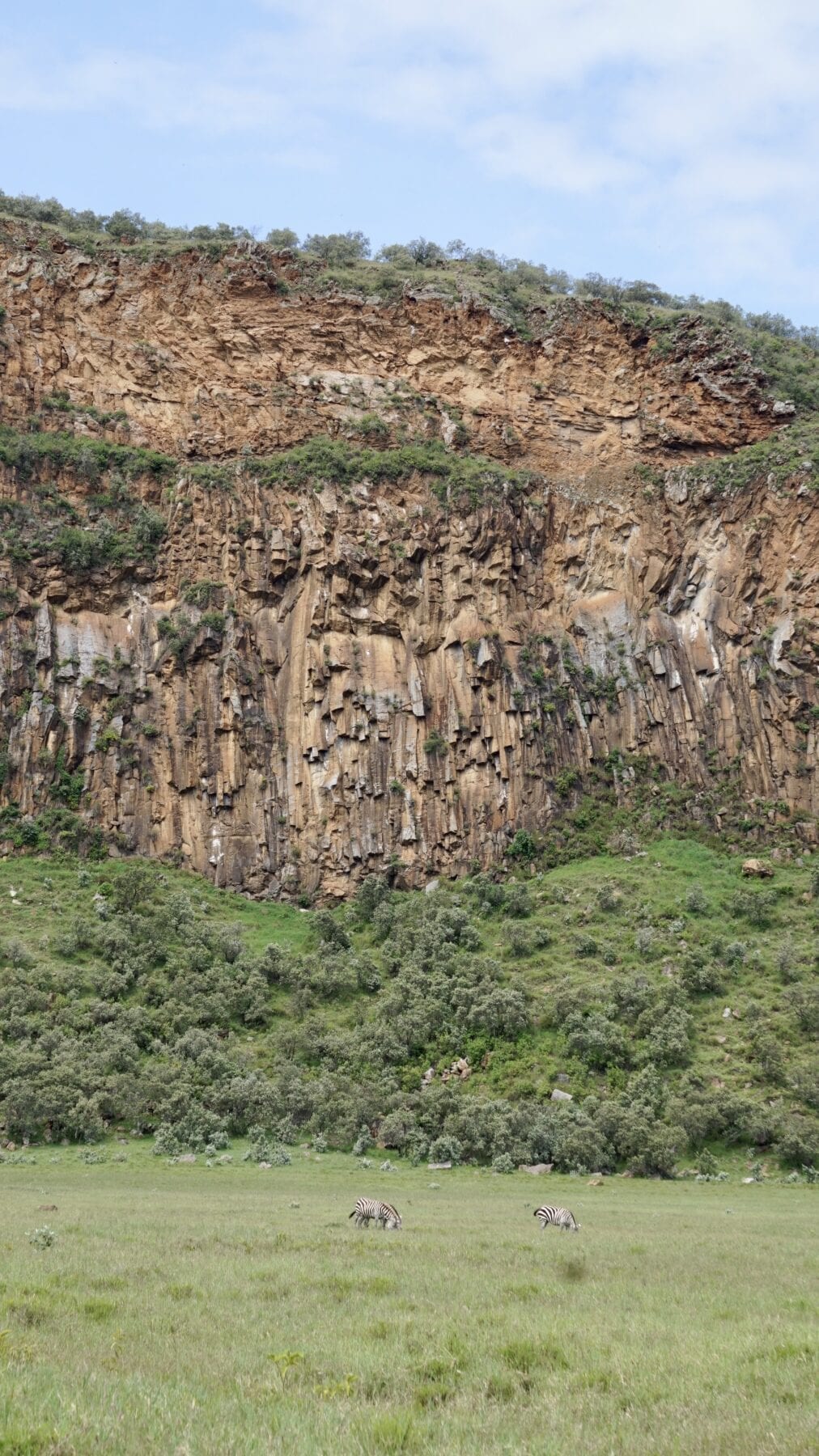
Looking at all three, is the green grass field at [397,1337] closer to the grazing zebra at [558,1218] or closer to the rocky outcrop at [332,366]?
the grazing zebra at [558,1218]

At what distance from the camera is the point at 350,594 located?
186ft

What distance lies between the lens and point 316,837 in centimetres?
5331

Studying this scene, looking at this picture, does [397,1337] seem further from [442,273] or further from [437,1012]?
[442,273]

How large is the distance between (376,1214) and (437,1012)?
21.4m

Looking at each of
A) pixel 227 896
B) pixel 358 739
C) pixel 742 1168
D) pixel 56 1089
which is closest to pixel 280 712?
pixel 358 739

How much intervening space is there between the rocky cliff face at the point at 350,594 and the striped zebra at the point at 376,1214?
34.6 metres

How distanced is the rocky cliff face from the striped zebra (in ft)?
113

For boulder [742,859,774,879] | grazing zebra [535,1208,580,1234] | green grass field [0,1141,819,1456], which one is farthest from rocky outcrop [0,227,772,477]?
green grass field [0,1141,819,1456]

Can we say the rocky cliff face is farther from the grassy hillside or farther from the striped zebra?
the striped zebra

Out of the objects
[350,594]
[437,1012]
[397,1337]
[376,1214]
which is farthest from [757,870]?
[397,1337]

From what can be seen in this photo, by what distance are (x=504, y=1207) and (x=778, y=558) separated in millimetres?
43782

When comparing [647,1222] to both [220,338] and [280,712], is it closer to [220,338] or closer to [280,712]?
[280,712]

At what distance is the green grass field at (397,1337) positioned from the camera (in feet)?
19.5

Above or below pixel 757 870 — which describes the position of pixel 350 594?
above
